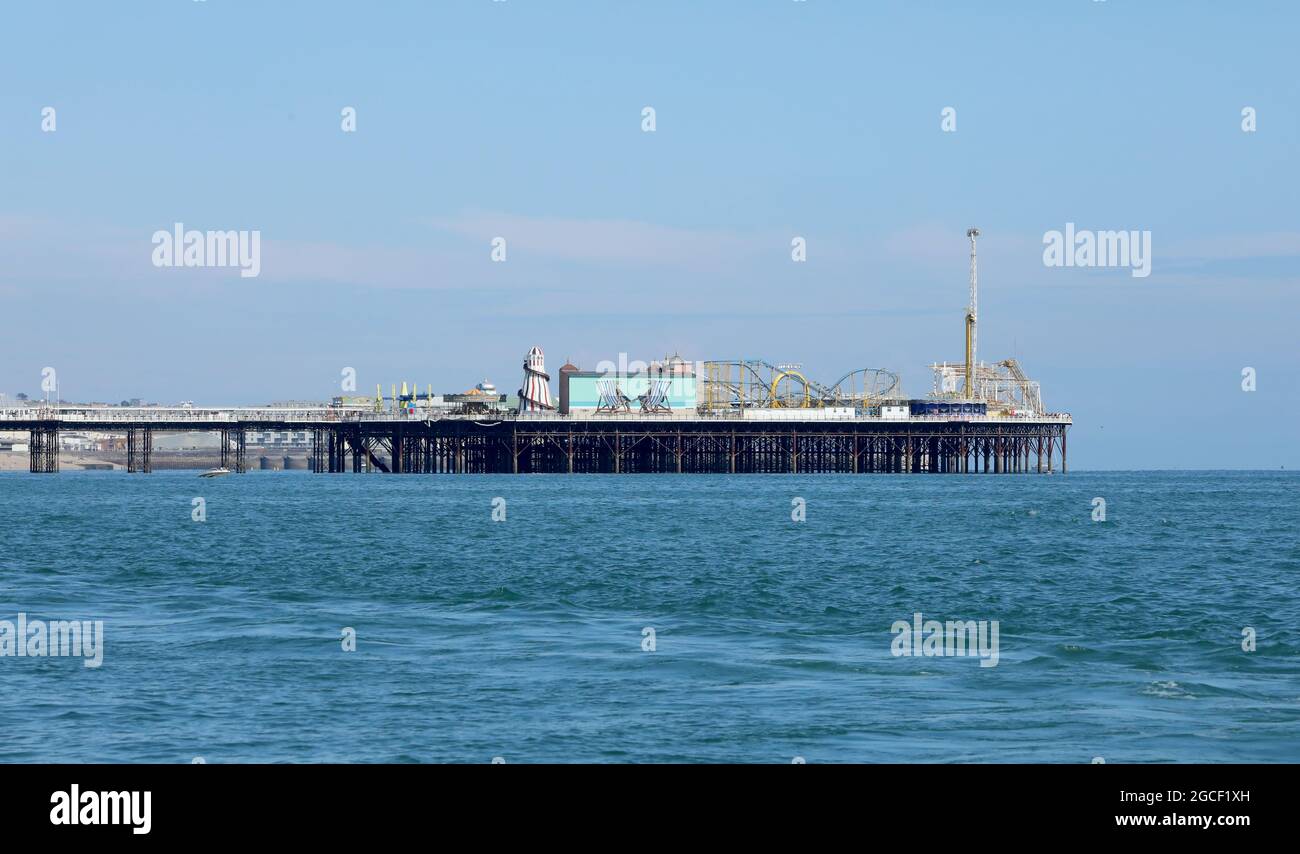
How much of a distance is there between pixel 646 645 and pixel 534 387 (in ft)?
508

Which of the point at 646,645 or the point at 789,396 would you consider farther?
the point at 789,396

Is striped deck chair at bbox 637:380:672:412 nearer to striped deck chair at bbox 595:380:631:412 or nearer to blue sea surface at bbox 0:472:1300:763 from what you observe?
striped deck chair at bbox 595:380:631:412

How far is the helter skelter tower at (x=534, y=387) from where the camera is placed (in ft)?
595

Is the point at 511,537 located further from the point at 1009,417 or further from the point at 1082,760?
the point at 1009,417

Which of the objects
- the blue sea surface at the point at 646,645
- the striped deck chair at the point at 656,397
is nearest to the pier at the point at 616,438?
the striped deck chair at the point at 656,397

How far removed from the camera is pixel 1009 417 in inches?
7283

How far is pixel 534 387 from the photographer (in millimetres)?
182000

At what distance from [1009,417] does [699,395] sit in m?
41.0

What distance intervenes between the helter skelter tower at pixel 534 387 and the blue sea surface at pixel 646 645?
115 meters

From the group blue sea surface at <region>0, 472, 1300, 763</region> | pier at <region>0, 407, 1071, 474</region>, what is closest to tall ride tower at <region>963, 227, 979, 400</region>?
pier at <region>0, 407, 1071, 474</region>

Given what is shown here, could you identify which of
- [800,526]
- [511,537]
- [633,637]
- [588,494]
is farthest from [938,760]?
[588,494]

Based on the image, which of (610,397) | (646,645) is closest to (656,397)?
(610,397)

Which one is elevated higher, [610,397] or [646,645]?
[610,397]

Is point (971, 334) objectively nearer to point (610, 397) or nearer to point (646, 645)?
point (610, 397)
